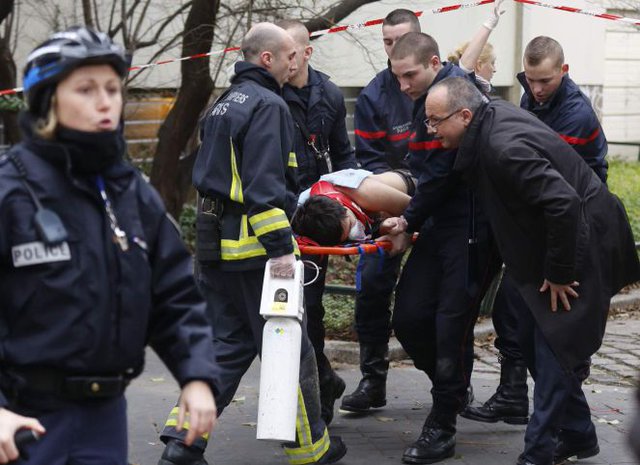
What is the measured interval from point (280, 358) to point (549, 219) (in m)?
1.24

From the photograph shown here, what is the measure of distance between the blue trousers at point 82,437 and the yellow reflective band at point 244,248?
2041 mm

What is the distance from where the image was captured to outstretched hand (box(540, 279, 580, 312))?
505 centimetres

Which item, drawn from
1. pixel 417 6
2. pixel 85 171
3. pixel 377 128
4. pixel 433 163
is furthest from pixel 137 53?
pixel 85 171

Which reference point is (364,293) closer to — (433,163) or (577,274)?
(433,163)

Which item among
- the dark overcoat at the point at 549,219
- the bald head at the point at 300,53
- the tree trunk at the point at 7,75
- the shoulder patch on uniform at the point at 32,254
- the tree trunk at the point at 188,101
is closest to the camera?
the shoulder patch on uniform at the point at 32,254

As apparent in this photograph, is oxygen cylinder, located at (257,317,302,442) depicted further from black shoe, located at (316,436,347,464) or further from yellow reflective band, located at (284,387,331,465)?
black shoe, located at (316,436,347,464)

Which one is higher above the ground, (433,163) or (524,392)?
(433,163)

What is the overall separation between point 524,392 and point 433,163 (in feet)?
4.94

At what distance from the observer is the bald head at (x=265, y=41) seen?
5340 mm

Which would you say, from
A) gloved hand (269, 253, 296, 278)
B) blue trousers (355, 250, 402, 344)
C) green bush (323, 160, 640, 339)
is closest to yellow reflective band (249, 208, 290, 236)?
gloved hand (269, 253, 296, 278)

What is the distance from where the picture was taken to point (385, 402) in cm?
665

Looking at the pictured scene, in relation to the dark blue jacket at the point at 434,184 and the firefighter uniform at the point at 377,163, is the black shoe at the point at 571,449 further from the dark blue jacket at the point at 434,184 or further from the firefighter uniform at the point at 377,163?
the firefighter uniform at the point at 377,163

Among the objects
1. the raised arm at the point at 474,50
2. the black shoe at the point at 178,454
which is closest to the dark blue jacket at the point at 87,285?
the black shoe at the point at 178,454

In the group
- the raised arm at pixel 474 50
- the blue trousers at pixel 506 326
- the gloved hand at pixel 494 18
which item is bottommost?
the blue trousers at pixel 506 326
